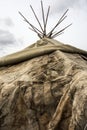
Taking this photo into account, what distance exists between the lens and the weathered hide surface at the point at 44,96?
5.66 metres

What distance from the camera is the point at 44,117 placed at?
6.05m

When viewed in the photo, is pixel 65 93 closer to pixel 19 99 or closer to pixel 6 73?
pixel 19 99

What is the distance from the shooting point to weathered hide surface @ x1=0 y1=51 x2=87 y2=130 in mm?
5656

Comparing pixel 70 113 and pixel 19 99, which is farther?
pixel 19 99

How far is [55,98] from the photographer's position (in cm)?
607

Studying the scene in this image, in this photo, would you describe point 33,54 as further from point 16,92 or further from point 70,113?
point 70,113

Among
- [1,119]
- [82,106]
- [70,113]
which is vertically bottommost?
[1,119]

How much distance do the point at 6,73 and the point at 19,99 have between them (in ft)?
3.95

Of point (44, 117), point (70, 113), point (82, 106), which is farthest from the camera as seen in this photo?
point (44, 117)

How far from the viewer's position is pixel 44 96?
6.14 meters

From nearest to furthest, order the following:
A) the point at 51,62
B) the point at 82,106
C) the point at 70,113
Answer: the point at 82,106 < the point at 70,113 < the point at 51,62

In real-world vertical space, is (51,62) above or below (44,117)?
above

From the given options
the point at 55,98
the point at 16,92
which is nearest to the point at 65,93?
the point at 55,98

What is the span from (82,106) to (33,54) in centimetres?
269
